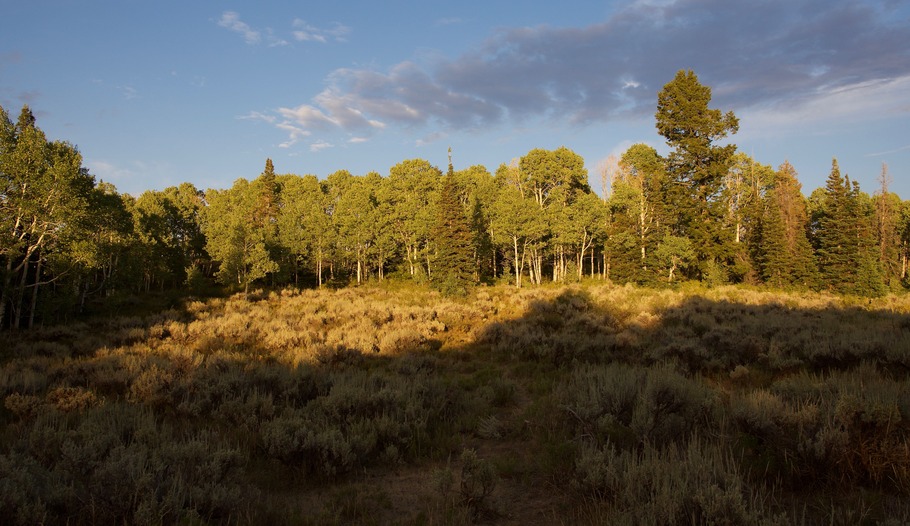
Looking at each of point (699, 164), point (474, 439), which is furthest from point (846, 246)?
point (474, 439)

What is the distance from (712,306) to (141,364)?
2163cm

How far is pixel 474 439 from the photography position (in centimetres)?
682

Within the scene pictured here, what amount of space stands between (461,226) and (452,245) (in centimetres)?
213

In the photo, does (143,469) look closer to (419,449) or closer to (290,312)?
(419,449)

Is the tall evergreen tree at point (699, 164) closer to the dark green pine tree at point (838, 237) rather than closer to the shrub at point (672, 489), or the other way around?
the dark green pine tree at point (838, 237)

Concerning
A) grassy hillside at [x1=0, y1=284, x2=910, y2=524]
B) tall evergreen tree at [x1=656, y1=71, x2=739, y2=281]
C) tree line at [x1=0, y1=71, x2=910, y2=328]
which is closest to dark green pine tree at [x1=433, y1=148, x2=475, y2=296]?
tree line at [x1=0, y1=71, x2=910, y2=328]

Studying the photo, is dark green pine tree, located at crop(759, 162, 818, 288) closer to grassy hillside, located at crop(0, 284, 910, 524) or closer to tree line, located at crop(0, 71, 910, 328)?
tree line, located at crop(0, 71, 910, 328)

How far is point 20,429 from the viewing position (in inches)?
229

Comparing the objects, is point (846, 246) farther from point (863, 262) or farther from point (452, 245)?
point (452, 245)

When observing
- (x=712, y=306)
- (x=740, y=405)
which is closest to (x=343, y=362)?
(x=740, y=405)

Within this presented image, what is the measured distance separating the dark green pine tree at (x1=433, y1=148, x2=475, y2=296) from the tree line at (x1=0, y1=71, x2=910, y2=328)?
138mm

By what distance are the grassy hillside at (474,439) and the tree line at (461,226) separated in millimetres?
14554

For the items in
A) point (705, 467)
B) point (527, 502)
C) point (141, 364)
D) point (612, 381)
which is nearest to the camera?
point (705, 467)

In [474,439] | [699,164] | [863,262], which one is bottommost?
[474,439]
